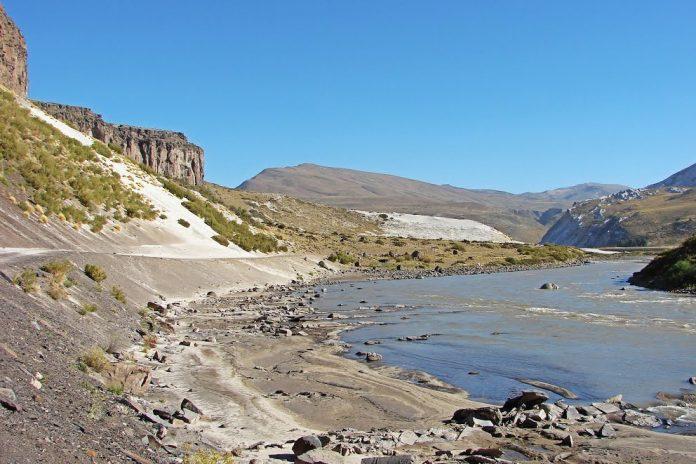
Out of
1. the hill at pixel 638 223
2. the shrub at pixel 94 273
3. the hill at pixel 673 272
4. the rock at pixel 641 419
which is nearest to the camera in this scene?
the rock at pixel 641 419

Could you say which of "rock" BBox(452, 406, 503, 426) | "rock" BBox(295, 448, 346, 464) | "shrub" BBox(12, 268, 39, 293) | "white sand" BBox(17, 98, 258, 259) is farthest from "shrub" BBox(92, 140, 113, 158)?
"rock" BBox(295, 448, 346, 464)

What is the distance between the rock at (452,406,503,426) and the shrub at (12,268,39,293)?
9.91 metres

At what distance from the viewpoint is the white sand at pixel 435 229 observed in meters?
114

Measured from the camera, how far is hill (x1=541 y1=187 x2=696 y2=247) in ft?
440

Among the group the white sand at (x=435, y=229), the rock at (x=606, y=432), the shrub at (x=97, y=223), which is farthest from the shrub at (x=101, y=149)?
the white sand at (x=435, y=229)

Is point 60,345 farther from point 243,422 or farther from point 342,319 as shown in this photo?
point 342,319

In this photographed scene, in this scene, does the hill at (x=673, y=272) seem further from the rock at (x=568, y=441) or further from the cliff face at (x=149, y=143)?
the cliff face at (x=149, y=143)

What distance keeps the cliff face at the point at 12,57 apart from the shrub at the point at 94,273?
33.6 metres

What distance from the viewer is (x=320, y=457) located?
8211 mm

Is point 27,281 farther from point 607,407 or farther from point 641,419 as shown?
point 641,419

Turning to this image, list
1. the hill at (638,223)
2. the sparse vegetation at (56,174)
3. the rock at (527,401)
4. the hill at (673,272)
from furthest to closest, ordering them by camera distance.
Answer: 1. the hill at (638,223)
2. the hill at (673,272)
3. the sparse vegetation at (56,174)
4. the rock at (527,401)

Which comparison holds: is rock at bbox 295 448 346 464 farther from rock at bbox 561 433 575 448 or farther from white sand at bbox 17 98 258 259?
white sand at bbox 17 98 258 259

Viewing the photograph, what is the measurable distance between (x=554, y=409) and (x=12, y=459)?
9.10 m

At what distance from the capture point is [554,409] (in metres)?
11.1
